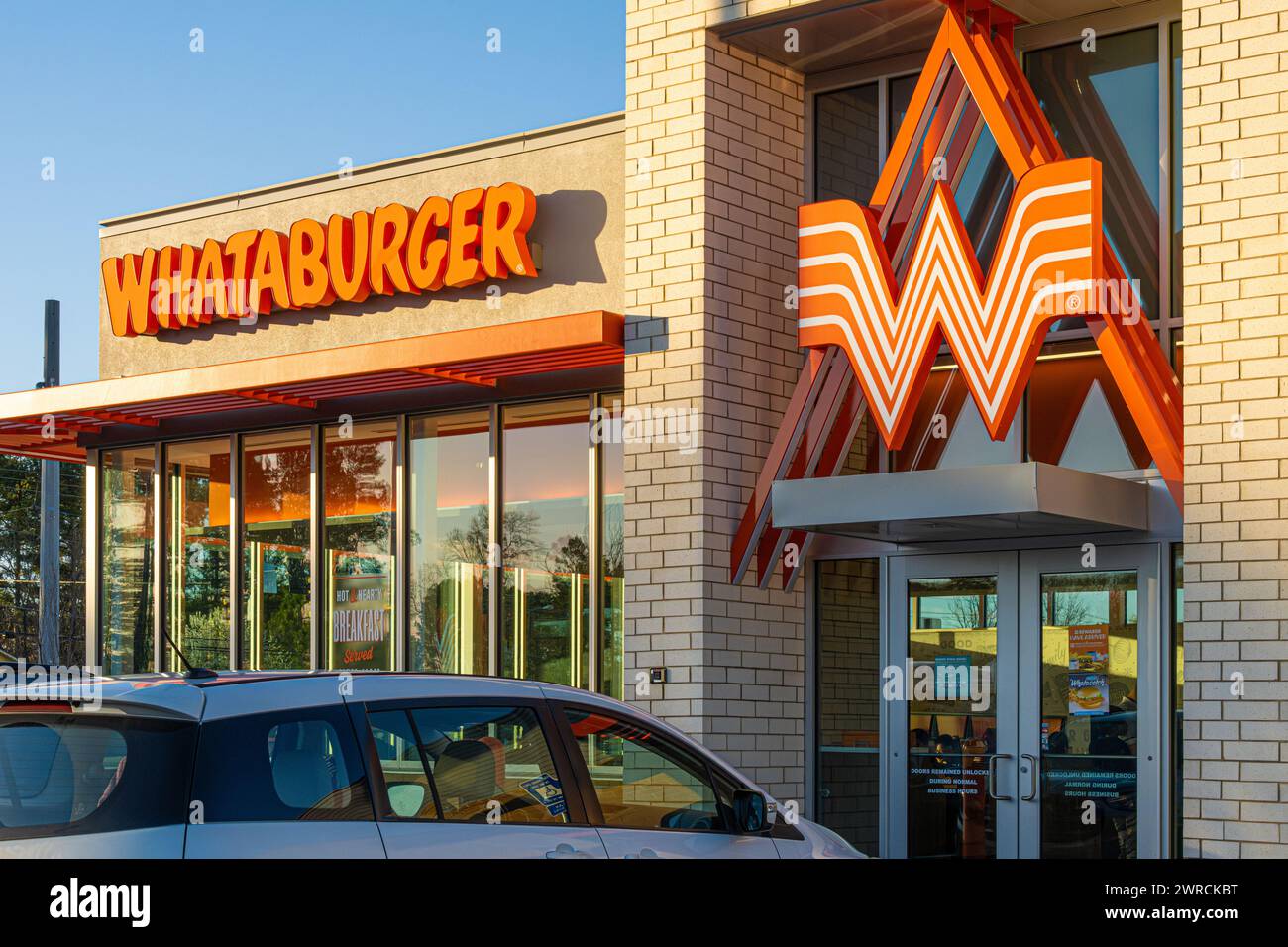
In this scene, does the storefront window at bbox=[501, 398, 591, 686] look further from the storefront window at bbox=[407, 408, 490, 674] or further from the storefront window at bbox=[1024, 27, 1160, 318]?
the storefront window at bbox=[1024, 27, 1160, 318]

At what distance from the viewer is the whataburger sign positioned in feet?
33.5

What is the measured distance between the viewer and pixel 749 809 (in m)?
6.31

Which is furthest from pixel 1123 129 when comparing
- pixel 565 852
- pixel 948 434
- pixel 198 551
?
pixel 198 551

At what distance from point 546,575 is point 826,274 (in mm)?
3707

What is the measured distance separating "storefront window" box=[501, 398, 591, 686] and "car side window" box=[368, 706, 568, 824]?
7157 millimetres

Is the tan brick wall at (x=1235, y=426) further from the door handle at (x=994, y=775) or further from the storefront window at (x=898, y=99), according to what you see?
the storefront window at (x=898, y=99)

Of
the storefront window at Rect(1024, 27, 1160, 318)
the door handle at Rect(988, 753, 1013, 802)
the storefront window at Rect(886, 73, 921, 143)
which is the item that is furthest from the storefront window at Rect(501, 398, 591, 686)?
the storefront window at Rect(1024, 27, 1160, 318)

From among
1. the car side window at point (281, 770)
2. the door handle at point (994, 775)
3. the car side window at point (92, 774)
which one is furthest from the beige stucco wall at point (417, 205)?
the car side window at point (92, 774)

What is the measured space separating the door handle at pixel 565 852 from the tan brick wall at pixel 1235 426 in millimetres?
4891

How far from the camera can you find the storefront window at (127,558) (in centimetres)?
1645

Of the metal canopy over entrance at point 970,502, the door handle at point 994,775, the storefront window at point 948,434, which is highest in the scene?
the storefront window at point 948,434

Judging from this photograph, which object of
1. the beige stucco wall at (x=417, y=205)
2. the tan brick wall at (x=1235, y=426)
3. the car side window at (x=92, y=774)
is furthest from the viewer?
the beige stucco wall at (x=417, y=205)
